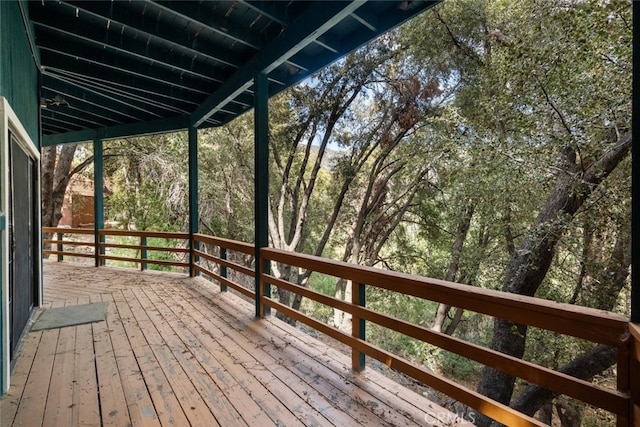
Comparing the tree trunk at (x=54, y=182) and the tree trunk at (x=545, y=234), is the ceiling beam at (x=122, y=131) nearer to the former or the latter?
the tree trunk at (x=54, y=182)

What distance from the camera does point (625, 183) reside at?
4.20 meters

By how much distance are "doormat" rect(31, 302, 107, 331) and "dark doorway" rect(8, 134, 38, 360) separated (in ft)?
0.50

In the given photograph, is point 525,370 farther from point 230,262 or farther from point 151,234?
point 151,234

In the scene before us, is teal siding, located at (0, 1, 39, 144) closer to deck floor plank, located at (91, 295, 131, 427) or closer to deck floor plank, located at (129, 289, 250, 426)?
deck floor plank, located at (91, 295, 131, 427)

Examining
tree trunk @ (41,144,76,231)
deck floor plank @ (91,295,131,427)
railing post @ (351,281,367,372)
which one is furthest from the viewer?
tree trunk @ (41,144,76,231)

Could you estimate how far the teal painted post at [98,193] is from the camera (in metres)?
6.27

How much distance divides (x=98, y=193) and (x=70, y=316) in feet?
11.4

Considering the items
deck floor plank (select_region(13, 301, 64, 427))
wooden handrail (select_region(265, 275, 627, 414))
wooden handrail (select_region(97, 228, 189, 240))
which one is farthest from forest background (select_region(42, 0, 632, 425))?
deck floor plank (select_region(13, 301, 64, 427))

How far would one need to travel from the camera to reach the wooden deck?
1.85m

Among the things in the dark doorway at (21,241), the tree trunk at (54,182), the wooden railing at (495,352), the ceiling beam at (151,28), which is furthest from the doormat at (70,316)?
the tree trunk at (54,182)

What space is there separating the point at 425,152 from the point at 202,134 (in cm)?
673

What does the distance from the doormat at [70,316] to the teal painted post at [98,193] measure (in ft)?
9.34

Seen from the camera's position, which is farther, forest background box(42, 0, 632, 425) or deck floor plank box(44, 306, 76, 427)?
forest background box(42, 0, 632, 425)

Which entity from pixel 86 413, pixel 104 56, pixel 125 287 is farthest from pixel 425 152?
pixel 86 413
